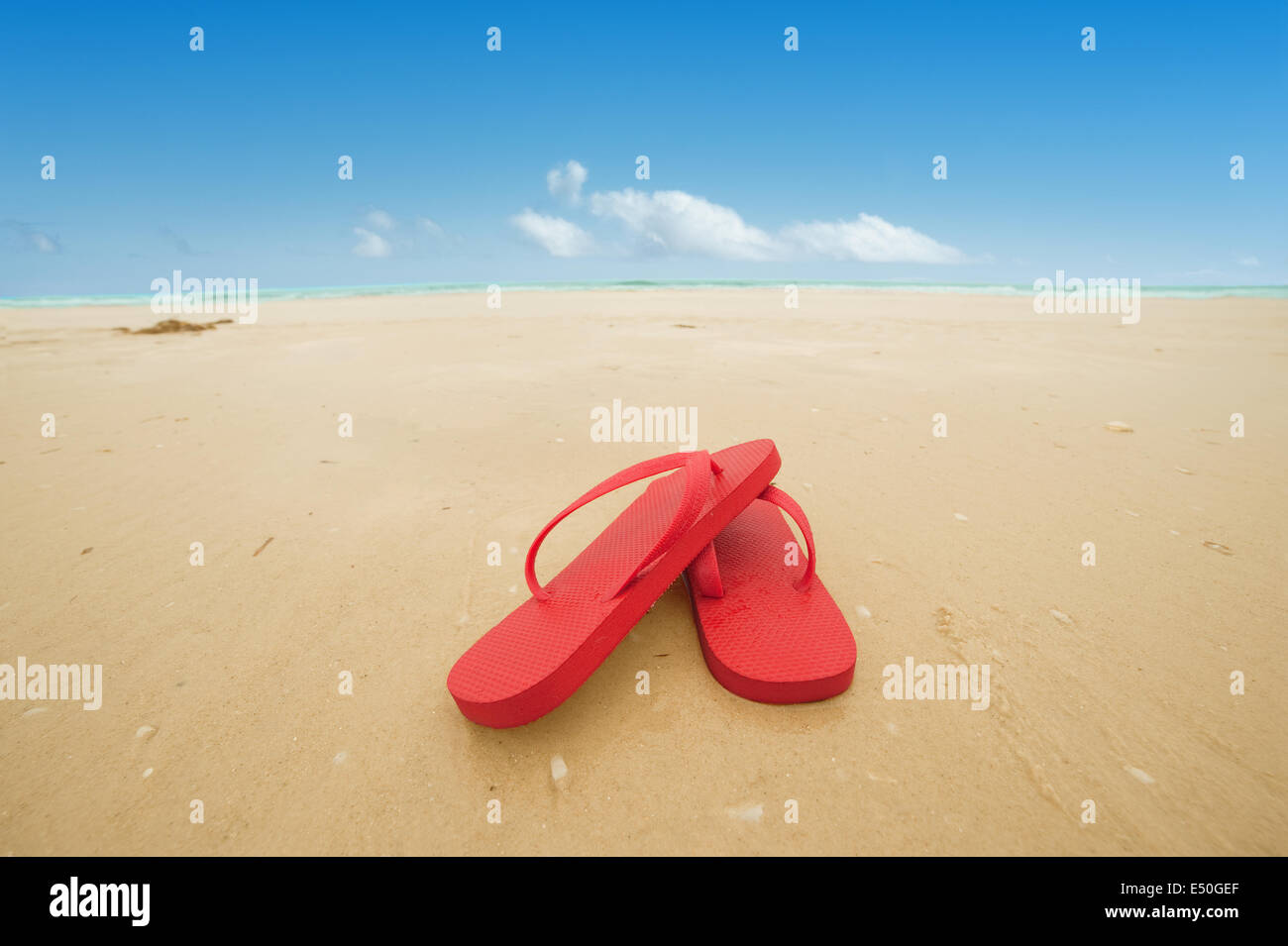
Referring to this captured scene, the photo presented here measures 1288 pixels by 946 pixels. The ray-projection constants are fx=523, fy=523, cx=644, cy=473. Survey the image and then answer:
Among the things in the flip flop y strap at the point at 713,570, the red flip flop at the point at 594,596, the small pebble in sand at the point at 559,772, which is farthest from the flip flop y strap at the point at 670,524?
the small pebble in sand at the point at 559,772

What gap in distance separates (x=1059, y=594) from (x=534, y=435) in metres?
2.59

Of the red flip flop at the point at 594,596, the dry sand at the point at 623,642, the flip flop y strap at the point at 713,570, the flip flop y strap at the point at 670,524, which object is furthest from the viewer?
the flip flop y strap at the point at 713,570

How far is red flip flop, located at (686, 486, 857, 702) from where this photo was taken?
125cm

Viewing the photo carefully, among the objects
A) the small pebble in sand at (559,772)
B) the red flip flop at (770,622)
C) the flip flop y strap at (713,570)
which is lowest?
the small pebble in sand at (559,772)

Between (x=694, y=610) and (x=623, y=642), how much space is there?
0.23 m

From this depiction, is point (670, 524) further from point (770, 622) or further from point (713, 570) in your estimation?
point (770, 622)

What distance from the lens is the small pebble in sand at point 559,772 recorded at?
3.56 ft

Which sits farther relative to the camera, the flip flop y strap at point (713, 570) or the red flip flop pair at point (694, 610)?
the flip flop y strap at point (713, 570)

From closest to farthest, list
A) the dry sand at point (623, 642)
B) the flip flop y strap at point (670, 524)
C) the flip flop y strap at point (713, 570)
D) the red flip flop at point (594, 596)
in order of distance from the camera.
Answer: the dry sand at point (623, 642) < the red flip flop at point (594, 596) < the flip flop y strap at point (670, 524) < the flip flop y strap at point (713, 570)

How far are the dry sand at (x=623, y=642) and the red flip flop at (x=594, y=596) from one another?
13 centimetres

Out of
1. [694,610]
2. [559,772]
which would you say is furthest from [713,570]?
[559,772]

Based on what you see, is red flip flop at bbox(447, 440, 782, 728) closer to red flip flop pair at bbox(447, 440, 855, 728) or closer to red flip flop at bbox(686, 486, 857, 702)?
red flip flop pair at bbox(447, 440, 855, 728)

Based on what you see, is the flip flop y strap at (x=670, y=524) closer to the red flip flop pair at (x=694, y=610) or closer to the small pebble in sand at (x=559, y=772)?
the red flip flop pair at (x=694, y=610)
